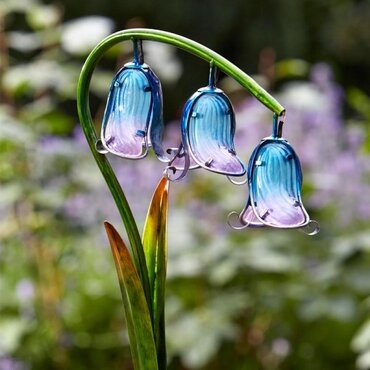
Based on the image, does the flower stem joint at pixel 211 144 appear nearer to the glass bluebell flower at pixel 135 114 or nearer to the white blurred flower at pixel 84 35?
the glass bluebell flower at pixel 135 114

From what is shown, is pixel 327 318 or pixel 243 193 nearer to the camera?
pixel 327 318

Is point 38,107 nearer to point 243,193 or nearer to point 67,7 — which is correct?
point 243,193

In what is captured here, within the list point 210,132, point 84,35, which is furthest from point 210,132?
point 84,35

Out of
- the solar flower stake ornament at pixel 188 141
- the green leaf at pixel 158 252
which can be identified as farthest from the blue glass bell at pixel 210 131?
the green leaf at pixel 158 252

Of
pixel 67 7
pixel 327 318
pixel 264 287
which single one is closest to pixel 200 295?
pixel 264 287

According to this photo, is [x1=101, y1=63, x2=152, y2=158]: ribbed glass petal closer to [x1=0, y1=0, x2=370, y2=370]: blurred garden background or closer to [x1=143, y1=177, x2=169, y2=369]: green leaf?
[x1=143, y1=177, x2=169, y2=369]: green leaf

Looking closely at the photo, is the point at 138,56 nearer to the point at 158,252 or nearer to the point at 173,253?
the point at 158,252

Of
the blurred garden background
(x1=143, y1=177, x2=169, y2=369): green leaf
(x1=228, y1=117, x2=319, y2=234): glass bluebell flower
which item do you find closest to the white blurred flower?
the blurred garden background
